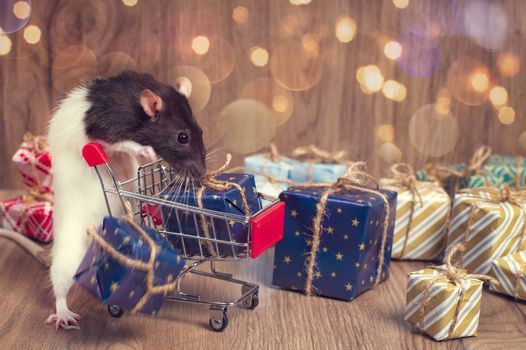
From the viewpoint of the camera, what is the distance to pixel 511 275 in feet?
5.40

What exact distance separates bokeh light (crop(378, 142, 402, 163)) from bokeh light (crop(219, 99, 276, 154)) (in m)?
0.38

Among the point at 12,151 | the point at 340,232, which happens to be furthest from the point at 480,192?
the point at 12,151

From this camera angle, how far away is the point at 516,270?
164 centimetres

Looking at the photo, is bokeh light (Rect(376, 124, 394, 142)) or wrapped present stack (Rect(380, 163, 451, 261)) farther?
bokeh light (Rect(376, 124, 394, 142))

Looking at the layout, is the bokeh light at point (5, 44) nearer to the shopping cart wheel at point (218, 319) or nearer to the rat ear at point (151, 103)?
the rat ear at point (151, 103)

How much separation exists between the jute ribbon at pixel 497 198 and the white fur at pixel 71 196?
85 centimetres

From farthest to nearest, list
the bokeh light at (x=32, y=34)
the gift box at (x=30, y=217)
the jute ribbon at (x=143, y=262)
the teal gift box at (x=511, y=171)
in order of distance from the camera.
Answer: the bokeh light at (x=32, y=34), the teal gift box at (x=511, y=171), the gift box at (x=30, y=217), the jute ribbon at (x=143, y=262)

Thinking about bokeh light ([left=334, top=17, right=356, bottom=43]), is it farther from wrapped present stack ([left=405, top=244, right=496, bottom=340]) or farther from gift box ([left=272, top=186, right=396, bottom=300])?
wrapped present stack ([left=405, top=244, right=496, bottom=340])

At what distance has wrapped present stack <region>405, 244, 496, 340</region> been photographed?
143 centimetres

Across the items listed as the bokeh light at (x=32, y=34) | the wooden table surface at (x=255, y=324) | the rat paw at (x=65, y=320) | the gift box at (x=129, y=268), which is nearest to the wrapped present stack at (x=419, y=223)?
the wooden table surface at (x=255, y=324)

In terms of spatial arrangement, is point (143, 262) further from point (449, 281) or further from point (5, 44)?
point (5, 44)

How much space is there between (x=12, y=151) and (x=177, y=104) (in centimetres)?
106

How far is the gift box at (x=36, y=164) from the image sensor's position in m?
2.03

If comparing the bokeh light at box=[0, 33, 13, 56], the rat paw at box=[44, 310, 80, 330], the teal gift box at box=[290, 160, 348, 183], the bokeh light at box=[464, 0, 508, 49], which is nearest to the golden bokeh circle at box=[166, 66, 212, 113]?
the teal gift box at box=[290, 160, 348, 183]
